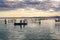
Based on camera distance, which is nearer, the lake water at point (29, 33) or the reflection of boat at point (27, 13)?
the lake water at point (29, 33)

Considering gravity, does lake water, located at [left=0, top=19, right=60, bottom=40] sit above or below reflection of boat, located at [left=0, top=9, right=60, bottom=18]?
below

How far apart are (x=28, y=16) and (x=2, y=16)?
1890 millimetres

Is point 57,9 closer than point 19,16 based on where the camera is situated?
No

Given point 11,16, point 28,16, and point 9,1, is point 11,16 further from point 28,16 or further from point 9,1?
point 9,1

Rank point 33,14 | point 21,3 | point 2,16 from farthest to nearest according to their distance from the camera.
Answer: point 21,3 → point 33,14 → point 2,16

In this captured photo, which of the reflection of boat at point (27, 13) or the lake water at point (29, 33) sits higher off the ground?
the reflection of boat at point (27, 13)

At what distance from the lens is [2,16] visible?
14.9m

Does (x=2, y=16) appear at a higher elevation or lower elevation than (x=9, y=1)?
lower

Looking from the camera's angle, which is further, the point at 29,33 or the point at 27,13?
the point at 27,13

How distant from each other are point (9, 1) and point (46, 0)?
3.00 m

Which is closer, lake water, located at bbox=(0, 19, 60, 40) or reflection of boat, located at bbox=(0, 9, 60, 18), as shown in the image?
lake water, located at bbox=(0, 19, 60, 40)

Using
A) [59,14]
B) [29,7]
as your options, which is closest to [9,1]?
[29,7]

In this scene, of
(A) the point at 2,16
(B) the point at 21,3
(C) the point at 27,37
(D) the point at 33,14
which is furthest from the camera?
(B) the point at 21,3

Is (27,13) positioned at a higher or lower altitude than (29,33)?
higher
